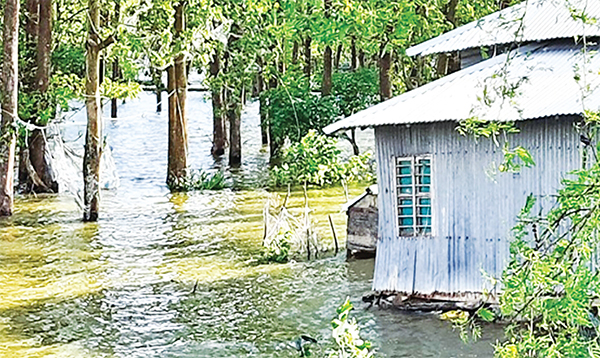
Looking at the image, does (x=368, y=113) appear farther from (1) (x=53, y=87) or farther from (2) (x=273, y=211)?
(1) (x=53, y=87)

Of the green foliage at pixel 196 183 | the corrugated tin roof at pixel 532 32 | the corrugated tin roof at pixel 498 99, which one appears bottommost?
the green foliage at pixel 196 183

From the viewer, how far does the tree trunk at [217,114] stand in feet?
102

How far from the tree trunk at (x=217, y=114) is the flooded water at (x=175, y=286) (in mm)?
5857


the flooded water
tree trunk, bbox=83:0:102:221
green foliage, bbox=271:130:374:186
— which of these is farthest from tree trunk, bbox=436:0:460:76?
tree trunk, bbox=83:0:102:221

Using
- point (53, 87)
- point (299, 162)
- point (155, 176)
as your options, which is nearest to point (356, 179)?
point (299, 162)

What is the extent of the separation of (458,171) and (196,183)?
602 inches

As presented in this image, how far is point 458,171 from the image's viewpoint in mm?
12719

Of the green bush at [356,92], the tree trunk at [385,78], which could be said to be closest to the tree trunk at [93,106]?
the tree trunk at [385,78]

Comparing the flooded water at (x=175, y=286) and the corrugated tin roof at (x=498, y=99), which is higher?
the corrugated tin roof at (x=498, y=99)

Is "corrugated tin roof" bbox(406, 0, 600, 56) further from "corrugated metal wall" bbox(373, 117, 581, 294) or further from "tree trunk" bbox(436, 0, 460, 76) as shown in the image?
"tree trunk" bbox(436, 0, 460, 76)

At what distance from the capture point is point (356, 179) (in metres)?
27.6

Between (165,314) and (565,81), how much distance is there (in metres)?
6.45

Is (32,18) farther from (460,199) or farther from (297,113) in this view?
(460,199)

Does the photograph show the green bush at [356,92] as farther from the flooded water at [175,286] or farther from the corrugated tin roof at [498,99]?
the corrugated tin roof at [498,99]
